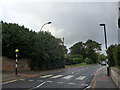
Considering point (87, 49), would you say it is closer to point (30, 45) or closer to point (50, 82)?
point (30, 45)

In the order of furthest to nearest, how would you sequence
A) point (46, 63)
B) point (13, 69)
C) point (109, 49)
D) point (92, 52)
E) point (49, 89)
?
1. point (92, 52)
2. point (46, 63)
3. point (13, 69)
4. point (109, 49)
5. point (49, 89)

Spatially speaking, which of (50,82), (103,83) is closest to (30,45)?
(50,82)

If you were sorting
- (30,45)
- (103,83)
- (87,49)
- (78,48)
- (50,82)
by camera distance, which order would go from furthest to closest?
(78,48) → (87,49) → (30,45) → (50,82) → (103,83)

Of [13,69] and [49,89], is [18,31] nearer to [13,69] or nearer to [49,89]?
[13,69]

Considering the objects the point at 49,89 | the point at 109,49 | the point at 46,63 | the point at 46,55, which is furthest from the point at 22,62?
the point at 49,89

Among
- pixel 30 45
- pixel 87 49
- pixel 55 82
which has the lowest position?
pixel 55 82

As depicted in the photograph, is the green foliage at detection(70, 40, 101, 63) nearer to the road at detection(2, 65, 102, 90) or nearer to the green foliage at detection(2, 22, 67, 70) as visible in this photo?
the green foliage at detection(2, 22, 67, 70)

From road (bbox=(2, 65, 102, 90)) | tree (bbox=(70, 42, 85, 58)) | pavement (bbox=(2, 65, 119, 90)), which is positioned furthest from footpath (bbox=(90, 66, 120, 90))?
tree (bbox=(70, 42, 85, 58))

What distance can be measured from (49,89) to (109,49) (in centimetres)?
1394

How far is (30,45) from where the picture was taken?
3294cm

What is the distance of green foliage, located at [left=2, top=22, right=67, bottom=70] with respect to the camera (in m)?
30.1

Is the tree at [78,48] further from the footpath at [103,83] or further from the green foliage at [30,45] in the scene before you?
the footpath at [103,83]

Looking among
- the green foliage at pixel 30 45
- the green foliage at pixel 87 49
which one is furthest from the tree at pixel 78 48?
the green foliage at pixel 30 45

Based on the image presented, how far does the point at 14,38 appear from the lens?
99.5 feet
